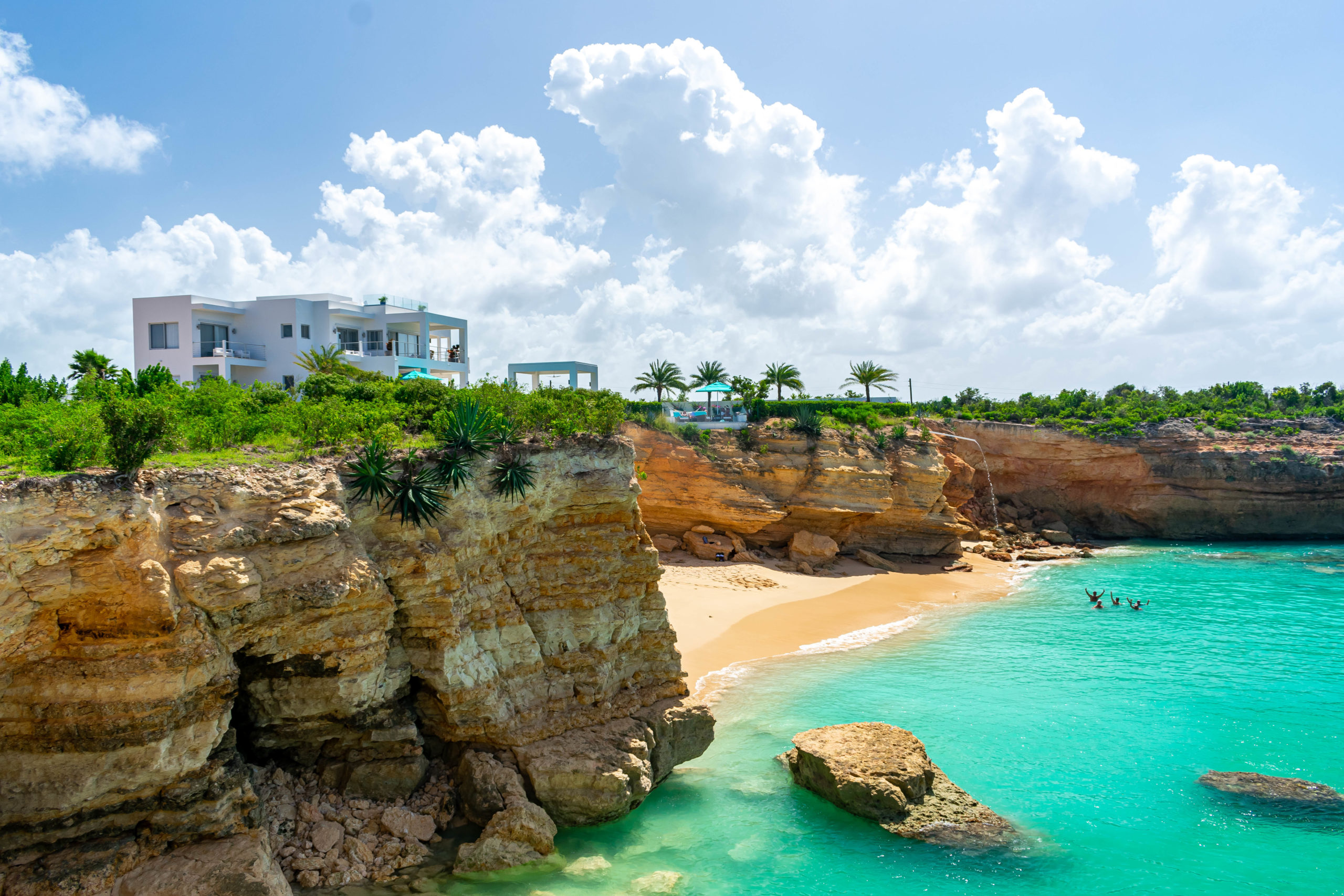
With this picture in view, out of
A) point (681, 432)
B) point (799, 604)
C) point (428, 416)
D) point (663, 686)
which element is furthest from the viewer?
point (681, 432)

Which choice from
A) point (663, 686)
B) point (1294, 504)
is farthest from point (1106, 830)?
point (1294, 504)

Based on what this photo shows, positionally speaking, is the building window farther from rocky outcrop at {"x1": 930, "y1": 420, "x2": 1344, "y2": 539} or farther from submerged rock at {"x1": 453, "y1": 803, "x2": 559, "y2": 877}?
rocky outcrop at {"x1": 930, "y1": 420, "x2": 1344, "y2": 539}

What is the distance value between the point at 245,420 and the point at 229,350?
30.6 metres

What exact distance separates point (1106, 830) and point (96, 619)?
1921cm

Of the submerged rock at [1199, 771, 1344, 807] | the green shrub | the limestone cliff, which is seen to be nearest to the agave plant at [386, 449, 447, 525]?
the limestone cliff

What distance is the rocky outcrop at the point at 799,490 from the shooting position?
39.2 meters

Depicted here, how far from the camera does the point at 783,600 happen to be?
110 feet

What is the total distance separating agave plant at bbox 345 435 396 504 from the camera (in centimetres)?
1346

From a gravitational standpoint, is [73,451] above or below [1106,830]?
above

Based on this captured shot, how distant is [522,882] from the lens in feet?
43.7

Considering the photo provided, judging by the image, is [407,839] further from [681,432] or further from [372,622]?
[681,432]

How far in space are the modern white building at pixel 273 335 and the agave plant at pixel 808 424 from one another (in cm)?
2109

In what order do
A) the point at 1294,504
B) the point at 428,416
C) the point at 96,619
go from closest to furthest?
1. the point at 96,619
2. the point at 428,416
3. the point at 1294,504

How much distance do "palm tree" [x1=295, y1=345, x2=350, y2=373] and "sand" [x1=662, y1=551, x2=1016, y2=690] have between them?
1805 centimetres
